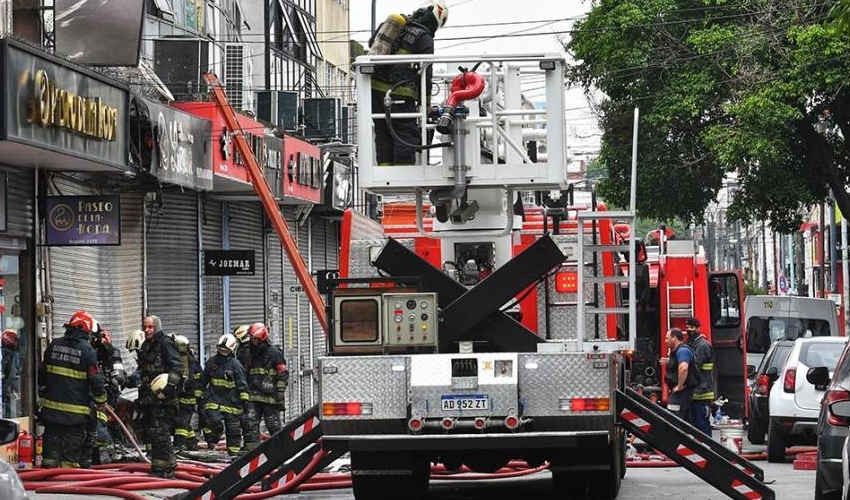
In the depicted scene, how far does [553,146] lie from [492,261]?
1213mm

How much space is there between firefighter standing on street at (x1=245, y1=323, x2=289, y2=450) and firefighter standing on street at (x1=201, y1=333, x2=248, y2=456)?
0.16 meters

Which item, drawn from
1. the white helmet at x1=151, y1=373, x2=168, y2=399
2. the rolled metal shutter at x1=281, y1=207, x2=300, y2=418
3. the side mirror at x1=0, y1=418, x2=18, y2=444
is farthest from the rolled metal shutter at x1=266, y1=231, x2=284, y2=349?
the side mirror at x1=0, y1=418, x2=18, y2=444

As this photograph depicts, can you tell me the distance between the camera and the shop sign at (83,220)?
18.7 meters

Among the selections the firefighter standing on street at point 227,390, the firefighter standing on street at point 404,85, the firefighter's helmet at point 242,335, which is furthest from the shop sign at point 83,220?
the firefighter standing on street at point 404,85

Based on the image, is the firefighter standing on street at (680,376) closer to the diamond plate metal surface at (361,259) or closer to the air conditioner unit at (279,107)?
the diamond plate metal surface at (361,259)

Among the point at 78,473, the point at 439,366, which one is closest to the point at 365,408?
the point at 439,366

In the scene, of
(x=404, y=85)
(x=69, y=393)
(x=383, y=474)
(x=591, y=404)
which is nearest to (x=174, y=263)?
(x=69, y=393)

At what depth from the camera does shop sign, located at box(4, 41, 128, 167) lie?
15.9 metres

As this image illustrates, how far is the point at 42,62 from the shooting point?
16547mm

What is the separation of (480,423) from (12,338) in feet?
25.6

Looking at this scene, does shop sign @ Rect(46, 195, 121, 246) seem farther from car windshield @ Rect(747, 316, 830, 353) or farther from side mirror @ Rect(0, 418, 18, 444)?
car windshield @ Rect(747, 316, 830, 353)

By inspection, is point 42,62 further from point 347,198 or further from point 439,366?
point 347,198

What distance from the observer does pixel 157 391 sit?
17.1m

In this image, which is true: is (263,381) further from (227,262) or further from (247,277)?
(247,277)
